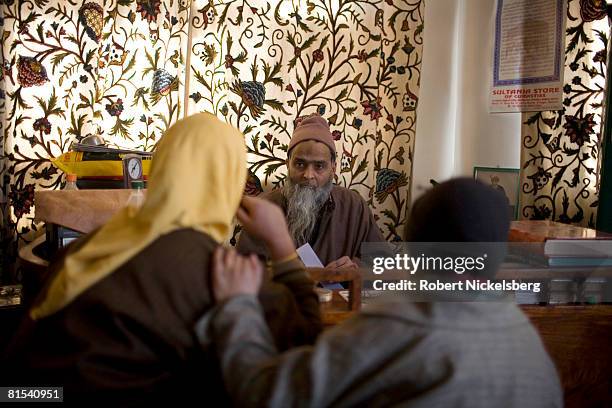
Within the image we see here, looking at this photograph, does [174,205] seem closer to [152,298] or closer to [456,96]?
[152,298]

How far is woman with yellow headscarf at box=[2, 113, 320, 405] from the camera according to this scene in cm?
100

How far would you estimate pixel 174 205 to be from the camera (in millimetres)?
1035

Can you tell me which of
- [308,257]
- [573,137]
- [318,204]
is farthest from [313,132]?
[573,137]

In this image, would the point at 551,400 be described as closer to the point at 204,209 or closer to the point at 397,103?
the point at 204,209

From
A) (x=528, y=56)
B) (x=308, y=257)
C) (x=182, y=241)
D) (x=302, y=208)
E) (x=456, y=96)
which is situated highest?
(x=528, y=56)

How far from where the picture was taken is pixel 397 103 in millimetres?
3168

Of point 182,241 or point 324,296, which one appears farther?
point 324,296

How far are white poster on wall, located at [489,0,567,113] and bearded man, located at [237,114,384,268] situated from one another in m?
0.84

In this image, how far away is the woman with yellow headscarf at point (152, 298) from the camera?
1.00m

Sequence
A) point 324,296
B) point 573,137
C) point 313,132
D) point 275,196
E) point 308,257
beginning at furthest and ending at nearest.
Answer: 1. point 275,196
2. point 313,132
3. point 573,137
4. point 308,257
5. point 324,296

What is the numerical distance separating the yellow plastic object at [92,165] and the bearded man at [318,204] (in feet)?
2.42

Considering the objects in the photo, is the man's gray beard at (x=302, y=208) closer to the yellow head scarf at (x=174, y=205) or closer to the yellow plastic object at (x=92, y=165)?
the yellow plastic object at (x=92, y=165)

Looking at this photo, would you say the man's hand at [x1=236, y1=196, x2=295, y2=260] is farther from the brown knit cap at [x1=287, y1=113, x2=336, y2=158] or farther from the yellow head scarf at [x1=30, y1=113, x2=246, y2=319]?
the brown knit cap at [x1=287, y1=113, x2=336, y2=158]

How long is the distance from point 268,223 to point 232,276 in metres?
0.27
